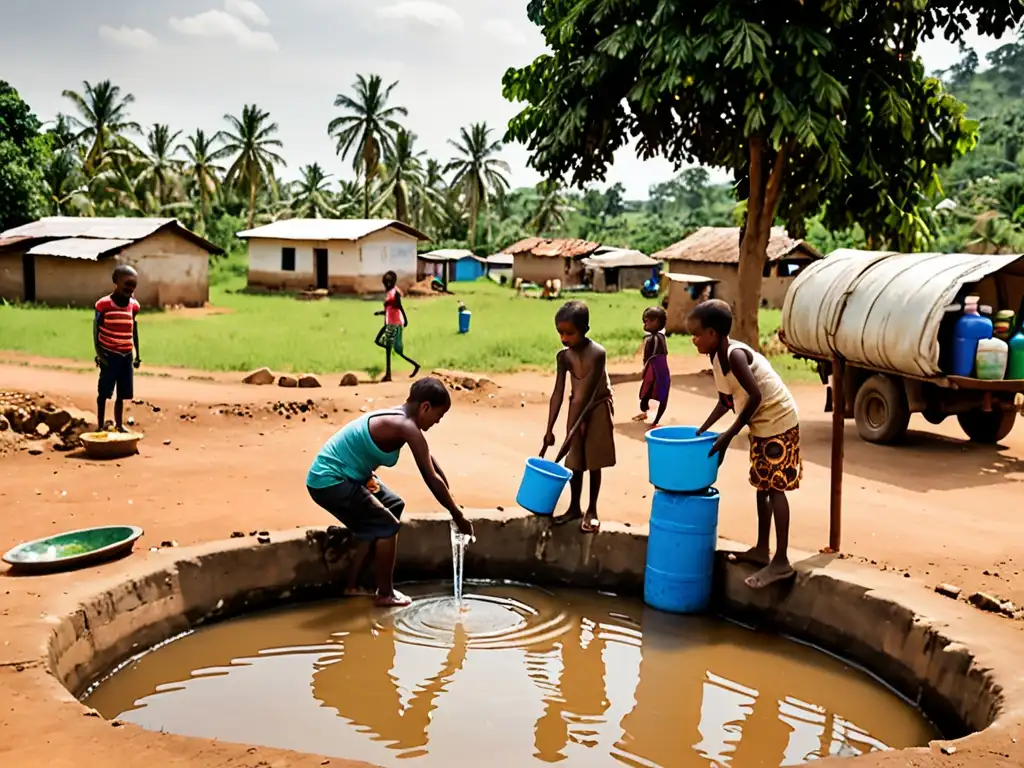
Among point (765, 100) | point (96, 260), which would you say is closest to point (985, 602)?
point (765, 100)

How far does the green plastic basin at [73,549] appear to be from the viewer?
203 inches

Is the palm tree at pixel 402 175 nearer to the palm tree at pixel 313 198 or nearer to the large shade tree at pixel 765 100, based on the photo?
the palm tree at pixel 313 198

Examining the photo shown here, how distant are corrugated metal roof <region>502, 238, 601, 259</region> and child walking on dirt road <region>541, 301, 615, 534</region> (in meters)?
35.9

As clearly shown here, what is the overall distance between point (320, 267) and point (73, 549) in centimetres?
2995

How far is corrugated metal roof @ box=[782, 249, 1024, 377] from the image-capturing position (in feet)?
31.7

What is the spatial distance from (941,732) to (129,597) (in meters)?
4.04

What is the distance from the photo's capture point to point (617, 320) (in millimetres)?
27938

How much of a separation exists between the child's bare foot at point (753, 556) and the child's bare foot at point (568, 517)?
1.12 meters

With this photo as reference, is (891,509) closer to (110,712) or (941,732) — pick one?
(941,732)

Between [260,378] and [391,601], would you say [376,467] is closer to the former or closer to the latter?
[391,601]

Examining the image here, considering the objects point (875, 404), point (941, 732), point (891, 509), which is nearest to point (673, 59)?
point (875, 404)

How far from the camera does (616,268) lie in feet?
144

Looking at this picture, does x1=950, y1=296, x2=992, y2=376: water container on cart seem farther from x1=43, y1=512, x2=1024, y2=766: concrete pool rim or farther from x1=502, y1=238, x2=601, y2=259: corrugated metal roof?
x1=502, y1=238, x2=601, y2=259: corrugated metal roof

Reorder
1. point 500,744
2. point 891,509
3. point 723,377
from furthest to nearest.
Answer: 1. point 891,509
2. point 723,377
3. point 500,744
